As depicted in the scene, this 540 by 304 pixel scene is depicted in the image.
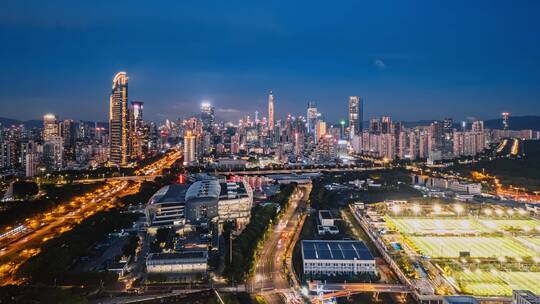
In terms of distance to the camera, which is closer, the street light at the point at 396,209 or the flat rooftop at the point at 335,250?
the flat rooftop at the point at 335,250

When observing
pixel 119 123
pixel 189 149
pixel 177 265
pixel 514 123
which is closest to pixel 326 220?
pixel 177 265

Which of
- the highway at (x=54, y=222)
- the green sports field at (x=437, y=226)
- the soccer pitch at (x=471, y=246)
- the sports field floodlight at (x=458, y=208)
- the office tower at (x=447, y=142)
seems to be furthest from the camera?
the office tower at (x=447, y=142)

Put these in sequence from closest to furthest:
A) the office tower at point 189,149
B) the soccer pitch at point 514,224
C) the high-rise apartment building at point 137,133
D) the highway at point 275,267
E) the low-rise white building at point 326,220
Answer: the highway at point 275,267, the soccer pitch at point 514,224, the low-rise white building at point 326,220, the office tower at point 189,149, the high-rise apartment building at point 137,133

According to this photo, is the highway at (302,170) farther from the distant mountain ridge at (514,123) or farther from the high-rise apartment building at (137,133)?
the distant mountain ridge at (514,123)

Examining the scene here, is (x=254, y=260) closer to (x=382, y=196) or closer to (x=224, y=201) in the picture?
(x=224, y=201)

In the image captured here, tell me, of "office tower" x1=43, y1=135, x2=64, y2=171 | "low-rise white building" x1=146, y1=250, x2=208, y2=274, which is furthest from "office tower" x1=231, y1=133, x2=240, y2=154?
"low-rise white building" x1=146, y1=250, x2=208, y2=274

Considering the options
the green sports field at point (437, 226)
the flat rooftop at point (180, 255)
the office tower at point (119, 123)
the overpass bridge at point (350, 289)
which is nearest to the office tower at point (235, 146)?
the office tower at point (119, 123)

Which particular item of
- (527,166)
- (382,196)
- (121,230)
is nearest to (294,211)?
(382,196)
